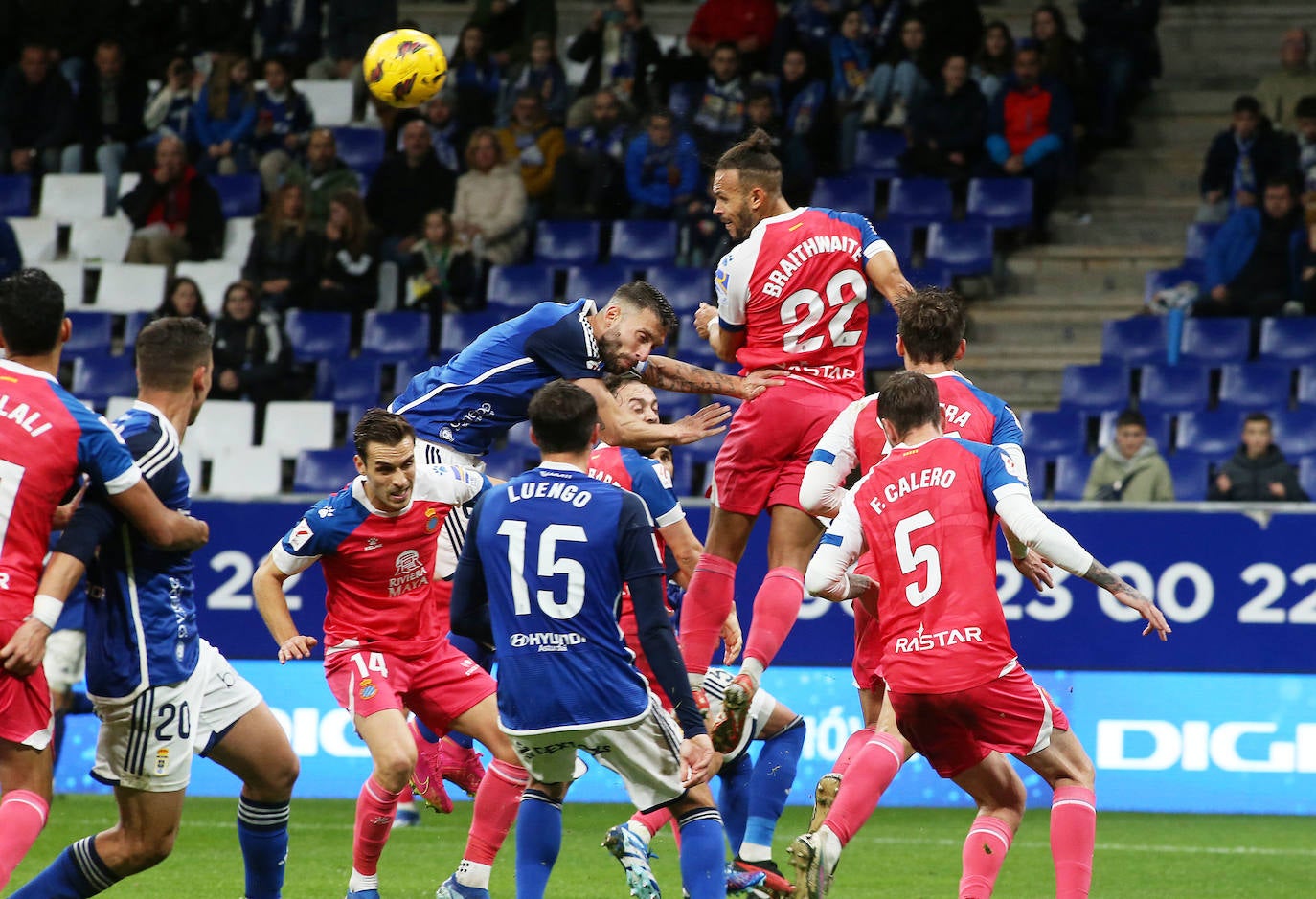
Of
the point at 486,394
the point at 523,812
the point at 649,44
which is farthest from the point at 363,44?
the point at 523,812

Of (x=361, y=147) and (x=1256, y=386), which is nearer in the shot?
(x=1256, y=386)

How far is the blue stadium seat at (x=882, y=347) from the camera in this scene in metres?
14.9

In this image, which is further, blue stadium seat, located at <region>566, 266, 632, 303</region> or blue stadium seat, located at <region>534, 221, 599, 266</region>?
blue stadium seat, located at <region>534, 221, 599, 266</region>

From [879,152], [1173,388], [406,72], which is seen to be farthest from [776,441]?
[879,152]

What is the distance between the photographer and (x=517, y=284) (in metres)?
16.4

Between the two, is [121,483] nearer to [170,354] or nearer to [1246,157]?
[170,354]

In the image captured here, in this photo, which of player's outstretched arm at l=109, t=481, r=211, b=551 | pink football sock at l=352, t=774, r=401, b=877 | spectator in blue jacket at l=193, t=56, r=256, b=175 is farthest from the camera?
spectator in blue jacket at l=193, t=56, r=256, b=175

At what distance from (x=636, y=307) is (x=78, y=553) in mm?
2912

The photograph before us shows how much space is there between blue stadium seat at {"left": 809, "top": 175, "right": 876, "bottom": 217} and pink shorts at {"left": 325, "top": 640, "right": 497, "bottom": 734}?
30.0ft

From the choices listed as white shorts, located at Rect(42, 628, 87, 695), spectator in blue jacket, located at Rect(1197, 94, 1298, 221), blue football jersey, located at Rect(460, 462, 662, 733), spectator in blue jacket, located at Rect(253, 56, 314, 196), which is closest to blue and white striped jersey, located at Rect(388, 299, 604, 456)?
blue football jersey, located at Rect(460, 462, 662, 733)

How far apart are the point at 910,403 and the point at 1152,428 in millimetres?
8199

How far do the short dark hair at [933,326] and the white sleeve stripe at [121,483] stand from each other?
9.92 ft

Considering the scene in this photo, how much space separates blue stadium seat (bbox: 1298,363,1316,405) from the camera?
13.9m

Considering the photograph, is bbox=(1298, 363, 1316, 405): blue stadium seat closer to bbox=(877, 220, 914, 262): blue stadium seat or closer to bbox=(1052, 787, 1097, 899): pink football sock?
bbox=(877, 220, 914, 262): blue stadium seat
